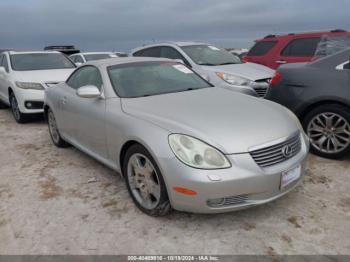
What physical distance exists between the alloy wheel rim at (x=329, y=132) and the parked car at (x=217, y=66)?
1975 mm

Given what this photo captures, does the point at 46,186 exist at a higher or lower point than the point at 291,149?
lower

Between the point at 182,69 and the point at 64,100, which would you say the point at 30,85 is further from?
the point at 182,69

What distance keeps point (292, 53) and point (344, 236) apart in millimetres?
6109

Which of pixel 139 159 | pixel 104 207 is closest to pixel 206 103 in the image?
pixel 139 159

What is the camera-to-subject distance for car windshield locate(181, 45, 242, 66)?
689 centimetres

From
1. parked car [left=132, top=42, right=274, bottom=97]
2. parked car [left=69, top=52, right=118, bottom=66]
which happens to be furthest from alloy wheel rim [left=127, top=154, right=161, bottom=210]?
parked car [left=69, top=52, right=118, bottom=66]

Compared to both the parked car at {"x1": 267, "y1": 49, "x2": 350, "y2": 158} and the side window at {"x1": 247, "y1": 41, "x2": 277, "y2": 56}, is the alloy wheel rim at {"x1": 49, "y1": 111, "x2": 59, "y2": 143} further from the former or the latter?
the side window at {"x1": 247, "y1": 41, "x2": 277, "y2": 56}

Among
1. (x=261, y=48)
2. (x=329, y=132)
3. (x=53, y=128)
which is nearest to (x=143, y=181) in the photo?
(x=329, y=132)

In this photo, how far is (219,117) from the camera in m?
2.89

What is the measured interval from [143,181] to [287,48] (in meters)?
6.32

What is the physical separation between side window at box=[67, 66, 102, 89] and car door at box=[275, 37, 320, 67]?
5348 millimetres

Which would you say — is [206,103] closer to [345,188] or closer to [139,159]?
A: [139,159]

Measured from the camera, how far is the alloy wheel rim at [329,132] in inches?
156

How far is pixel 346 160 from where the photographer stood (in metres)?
4.10
